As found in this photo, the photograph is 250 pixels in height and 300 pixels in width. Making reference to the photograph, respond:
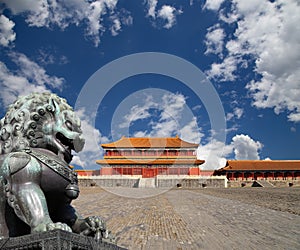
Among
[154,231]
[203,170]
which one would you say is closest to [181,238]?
[154,231]

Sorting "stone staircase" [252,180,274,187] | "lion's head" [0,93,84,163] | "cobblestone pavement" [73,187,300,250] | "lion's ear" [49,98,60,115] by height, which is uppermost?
"lion's ear" [49,98,60,115]

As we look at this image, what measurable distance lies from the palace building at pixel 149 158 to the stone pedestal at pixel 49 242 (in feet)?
116

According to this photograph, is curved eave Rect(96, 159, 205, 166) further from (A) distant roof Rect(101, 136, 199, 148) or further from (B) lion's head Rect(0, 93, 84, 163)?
(B) lion's head Rect(0, 93, 84, 163)

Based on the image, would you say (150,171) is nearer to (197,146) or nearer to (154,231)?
(197,146)

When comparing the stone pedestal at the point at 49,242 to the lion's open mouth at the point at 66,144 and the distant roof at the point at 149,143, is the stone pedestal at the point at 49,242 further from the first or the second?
the distant roof at the point at 149,143

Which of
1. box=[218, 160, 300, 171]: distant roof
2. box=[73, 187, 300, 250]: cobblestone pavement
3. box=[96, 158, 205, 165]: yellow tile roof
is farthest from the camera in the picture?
box=[218, 160, 300, 171]: distant roof

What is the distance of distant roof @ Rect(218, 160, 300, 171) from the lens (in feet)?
133

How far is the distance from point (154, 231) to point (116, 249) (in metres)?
4.97

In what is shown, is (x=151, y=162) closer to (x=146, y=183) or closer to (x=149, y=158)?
(x=149, y=158)

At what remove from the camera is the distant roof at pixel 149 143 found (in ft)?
138

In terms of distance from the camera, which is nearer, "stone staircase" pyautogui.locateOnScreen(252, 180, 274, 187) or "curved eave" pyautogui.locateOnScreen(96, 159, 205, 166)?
"stone staircase" pyautogui.locateOnScreen(252, 180, 274, 187)

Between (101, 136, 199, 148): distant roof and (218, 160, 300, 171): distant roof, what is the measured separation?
631 centimetres

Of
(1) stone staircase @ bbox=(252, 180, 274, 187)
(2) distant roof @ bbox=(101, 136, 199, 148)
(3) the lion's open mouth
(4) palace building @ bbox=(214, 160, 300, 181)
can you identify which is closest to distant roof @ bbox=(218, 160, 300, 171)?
(4) palace building @ bbox=(214, 160, 300, 181)

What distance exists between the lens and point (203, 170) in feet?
135
